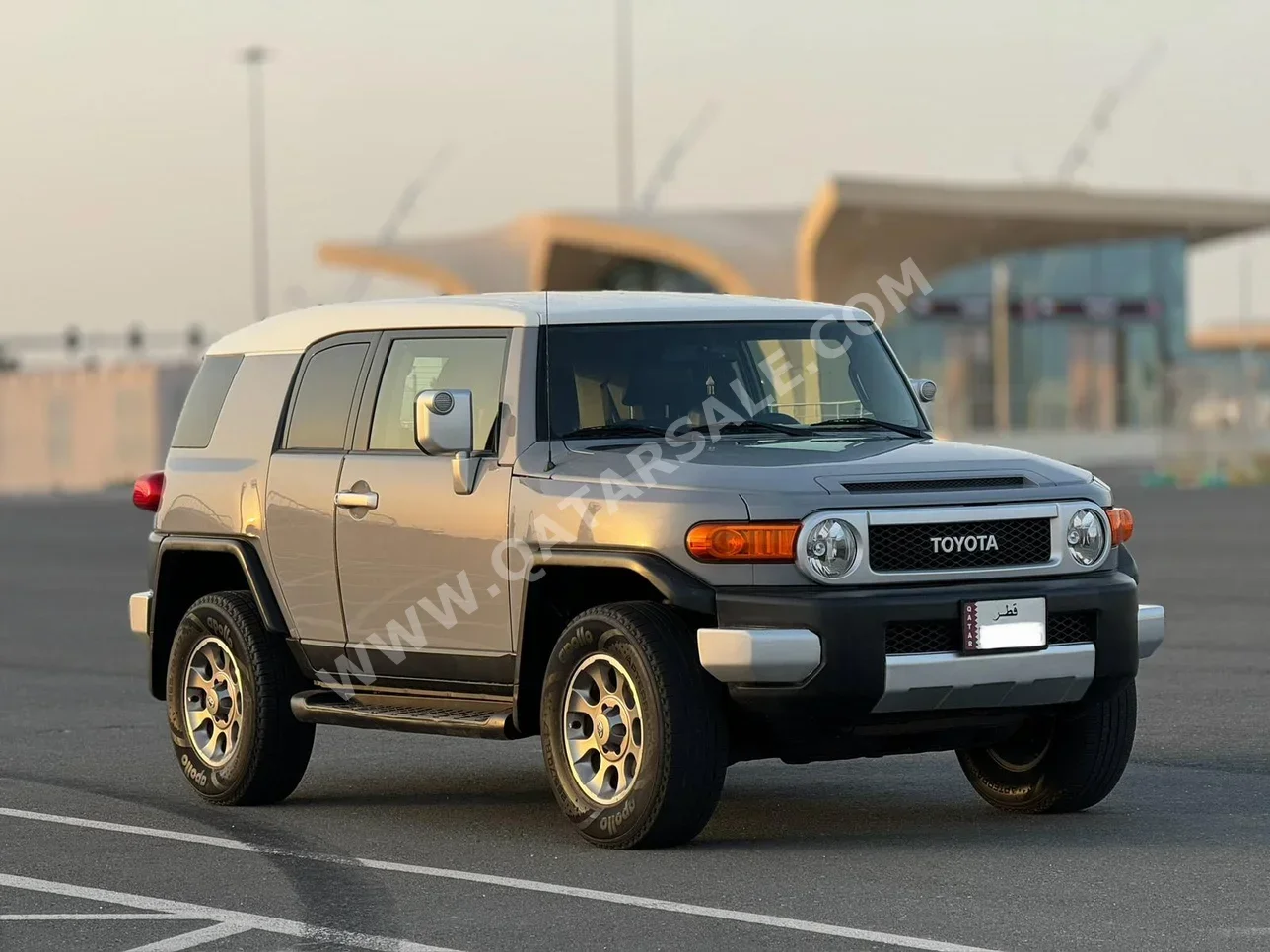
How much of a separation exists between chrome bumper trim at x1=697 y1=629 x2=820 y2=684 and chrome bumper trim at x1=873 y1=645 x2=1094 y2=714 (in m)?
0.30

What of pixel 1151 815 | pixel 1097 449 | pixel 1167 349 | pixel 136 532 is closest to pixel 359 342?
pixel 1151 815

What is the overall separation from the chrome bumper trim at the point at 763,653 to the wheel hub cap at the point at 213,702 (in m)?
2.67

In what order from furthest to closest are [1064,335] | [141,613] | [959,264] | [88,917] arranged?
[1064,335] → [959,264] → [141,613] → [88,917]

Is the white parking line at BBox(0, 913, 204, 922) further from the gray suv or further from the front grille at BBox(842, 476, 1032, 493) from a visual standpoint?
the front grille at BBox(842, 476, 1032, 493)

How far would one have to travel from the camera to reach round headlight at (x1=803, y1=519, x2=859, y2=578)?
8.30 meters

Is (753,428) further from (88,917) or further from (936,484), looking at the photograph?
(88,917)

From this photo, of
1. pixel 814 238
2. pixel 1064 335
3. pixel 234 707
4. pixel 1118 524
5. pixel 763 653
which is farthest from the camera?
pixel 1064 335

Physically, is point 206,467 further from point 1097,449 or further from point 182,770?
point 1097,449

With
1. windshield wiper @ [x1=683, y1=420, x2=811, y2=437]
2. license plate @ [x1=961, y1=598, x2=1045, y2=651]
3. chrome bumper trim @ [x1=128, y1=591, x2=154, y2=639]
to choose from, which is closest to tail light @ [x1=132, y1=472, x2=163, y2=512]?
chrome bumper trim @ [x1=128, y1=591, x2=154, y2=639]

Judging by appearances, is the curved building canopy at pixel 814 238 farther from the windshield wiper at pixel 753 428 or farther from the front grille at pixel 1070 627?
the front grille at pixel 1070 627

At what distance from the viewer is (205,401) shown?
10.9m

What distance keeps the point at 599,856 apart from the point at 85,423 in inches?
3567

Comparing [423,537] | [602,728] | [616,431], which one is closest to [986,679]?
[602,728]

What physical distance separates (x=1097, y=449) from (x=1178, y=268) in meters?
13.0
